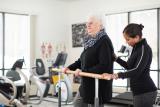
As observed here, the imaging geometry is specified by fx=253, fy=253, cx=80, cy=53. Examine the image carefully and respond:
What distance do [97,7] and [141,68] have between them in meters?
6.15

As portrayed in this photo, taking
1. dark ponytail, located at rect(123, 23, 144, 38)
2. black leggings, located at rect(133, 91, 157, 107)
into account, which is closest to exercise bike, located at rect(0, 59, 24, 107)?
black leggings, located at rect(133, 91, 157, 107)

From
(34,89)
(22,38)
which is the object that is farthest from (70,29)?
(34,89)

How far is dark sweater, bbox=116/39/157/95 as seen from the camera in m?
2.40

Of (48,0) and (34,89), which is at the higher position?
(48,0)

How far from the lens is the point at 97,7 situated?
8.31m

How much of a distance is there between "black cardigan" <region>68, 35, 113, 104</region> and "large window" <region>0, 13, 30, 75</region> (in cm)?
536

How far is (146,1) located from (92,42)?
5.06 m

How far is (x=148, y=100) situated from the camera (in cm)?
250

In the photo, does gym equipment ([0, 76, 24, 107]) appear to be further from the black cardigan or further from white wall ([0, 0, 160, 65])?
the black cardigan

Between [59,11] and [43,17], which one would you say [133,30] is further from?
[59,11]

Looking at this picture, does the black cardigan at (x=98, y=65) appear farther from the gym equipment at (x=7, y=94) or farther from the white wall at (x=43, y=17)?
the white wall at (x=43, y=17)

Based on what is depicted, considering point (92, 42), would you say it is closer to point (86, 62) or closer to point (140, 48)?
point (86, 62)

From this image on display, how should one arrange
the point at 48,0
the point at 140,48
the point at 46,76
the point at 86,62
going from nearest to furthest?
1. the point at 140,48
2. the point at 86,62
3. the point at 46,76
4. the point at 48,0

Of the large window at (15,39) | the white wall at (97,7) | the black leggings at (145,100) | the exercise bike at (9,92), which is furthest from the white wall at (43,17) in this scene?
the black leggings at (145,100)
